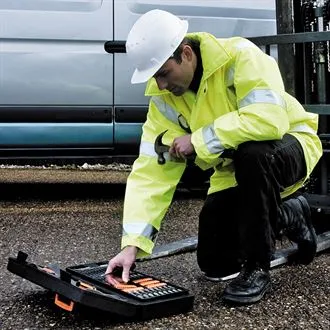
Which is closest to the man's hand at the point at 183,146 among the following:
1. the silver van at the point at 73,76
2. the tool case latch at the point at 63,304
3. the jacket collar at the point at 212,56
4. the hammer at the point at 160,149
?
the hammer at the point at 160,149

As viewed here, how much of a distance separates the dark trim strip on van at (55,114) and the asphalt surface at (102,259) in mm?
572

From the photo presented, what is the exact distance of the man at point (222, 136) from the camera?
2.90 meters

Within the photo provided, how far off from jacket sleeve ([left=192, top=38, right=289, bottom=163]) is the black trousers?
71mm

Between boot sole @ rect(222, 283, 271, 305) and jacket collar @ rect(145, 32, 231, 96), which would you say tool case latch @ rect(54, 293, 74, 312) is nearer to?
boot sole @ rect(222, 283, 271, 305)

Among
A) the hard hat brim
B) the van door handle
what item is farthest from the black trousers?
the van door handle

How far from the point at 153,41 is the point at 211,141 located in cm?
42

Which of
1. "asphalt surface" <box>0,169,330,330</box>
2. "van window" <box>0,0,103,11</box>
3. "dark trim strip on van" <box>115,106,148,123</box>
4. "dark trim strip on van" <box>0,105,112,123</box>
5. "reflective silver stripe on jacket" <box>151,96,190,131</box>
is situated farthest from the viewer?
"dark trim strip on van" <box>115,106,148,123</box>

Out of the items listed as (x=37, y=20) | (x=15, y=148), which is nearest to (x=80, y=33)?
(x=37, y=20)

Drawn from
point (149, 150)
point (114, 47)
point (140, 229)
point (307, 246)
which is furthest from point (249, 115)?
point (114, 47)

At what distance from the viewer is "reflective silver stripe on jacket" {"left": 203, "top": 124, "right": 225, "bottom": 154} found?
2.88 metres

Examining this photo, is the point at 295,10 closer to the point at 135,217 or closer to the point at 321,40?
the point at 321,40

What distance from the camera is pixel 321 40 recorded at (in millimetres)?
3764

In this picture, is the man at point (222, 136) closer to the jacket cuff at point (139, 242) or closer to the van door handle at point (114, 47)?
the jacket cuff at point (139, 242)

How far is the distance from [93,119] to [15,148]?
0.56m
